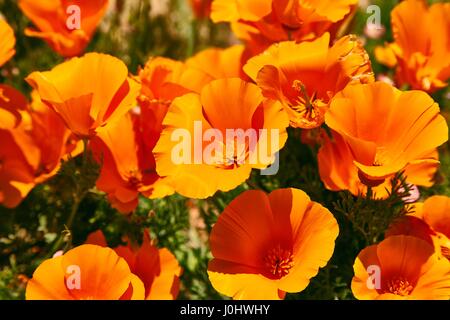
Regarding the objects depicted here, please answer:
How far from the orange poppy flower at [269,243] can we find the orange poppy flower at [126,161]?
0.70 ft

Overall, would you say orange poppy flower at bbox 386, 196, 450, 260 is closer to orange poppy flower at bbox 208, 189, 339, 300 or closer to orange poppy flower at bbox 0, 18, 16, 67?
orange poppy flower at bbox 208, 189, 339, 300

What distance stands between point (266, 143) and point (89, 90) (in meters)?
0.38

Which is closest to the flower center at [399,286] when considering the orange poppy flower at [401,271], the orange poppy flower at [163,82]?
the orange poppy flower at [401,271]

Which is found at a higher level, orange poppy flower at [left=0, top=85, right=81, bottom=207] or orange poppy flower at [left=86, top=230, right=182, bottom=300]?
orange poppy flower at [left=0, top=85, right=81, bottom=207]

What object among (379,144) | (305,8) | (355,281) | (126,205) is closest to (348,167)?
(379,144)

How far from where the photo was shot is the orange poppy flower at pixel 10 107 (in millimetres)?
1345

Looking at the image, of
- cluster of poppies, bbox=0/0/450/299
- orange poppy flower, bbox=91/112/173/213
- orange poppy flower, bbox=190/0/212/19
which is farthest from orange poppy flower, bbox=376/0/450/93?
orange poppy flower, bbox=190/0/212/19

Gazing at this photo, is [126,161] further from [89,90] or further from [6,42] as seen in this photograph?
[6,42]

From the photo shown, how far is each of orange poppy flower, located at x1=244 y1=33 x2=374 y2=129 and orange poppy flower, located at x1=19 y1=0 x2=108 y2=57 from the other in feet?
1.45

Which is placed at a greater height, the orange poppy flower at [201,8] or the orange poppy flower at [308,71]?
the orange poppy flower at [308,71]

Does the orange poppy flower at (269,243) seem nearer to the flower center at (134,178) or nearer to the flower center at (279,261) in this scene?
the flower center at (279,261)

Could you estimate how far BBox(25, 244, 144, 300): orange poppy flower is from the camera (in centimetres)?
117

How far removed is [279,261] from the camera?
1.19 meters
